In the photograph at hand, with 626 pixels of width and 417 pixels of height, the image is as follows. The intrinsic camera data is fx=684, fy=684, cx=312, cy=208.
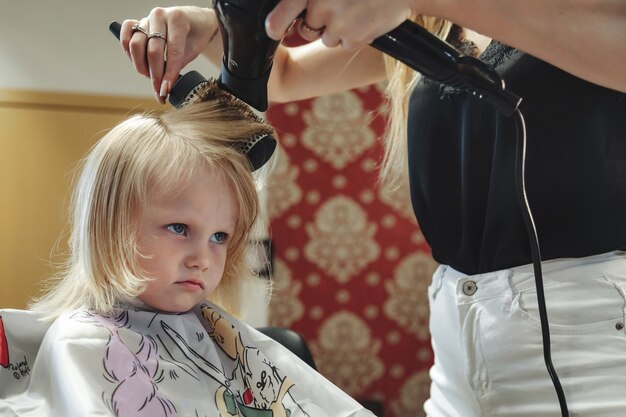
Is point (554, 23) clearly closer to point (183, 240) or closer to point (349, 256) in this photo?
point (183, 240)

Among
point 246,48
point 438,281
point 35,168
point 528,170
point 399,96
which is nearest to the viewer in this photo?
point 246,48

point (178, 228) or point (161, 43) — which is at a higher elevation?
point (161, 43)

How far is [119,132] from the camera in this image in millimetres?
1055

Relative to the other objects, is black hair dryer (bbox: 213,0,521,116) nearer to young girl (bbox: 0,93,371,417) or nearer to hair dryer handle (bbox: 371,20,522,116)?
hair dryer handle (bbox: 371,20,522,116)

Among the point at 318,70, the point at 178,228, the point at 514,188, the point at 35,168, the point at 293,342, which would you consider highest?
the point at 318,70

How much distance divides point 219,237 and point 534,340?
0.49 metres

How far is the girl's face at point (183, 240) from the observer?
0.98m

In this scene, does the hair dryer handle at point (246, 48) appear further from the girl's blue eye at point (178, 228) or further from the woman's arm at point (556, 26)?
the girl's blue eye at point (178, 228)

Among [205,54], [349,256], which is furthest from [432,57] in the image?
[349,256]

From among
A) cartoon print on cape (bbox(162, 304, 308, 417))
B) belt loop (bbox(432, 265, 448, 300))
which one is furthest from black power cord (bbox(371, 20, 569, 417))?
cartoon print on cape (bbox(162, 304, 308, 417))

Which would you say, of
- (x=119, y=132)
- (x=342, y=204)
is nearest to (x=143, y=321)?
(x=119, y=132)

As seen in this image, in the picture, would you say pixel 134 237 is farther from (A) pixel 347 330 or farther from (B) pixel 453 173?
(A) pixel 347 330

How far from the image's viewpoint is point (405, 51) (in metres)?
0.72

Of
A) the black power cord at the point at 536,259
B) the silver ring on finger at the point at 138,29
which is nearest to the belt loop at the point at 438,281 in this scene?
the black power cord at the point at 536,259
